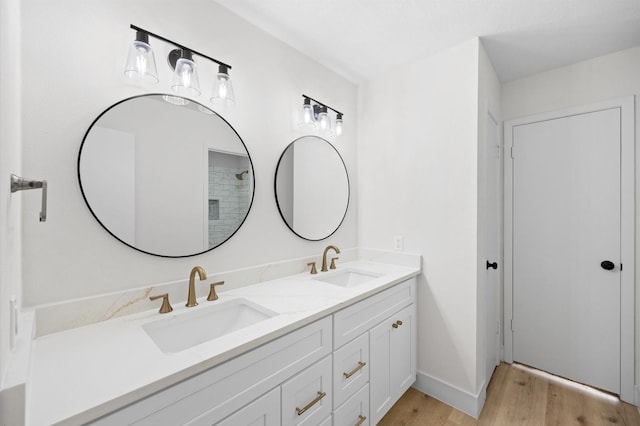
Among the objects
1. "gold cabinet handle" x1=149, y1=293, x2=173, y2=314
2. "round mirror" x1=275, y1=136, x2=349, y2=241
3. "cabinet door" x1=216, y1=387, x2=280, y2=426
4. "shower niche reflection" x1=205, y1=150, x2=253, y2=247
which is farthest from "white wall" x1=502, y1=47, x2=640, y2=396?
"gold cabinet handle" x1=149, y1=293, x2=173, y2=314

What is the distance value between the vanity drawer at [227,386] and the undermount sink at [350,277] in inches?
30.1

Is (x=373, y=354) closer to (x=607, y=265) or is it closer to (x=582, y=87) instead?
(x=607, y=265)

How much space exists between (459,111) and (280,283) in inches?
62.6

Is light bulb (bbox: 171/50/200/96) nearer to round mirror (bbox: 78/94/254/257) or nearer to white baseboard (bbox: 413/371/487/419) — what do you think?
round mirror (bbox: 78/94/254/257)

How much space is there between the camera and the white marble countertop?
0.69 meters

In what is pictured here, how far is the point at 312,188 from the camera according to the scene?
2.09 metres

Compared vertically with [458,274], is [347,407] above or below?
below

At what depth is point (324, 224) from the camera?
215 centimetres

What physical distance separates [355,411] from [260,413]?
675 millimetres

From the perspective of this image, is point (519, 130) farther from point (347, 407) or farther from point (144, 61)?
point (144, 61)

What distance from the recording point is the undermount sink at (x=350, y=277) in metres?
2.01

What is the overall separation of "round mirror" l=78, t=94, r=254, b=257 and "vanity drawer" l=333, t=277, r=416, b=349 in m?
0.74

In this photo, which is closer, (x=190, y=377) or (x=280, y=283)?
(x=190, y=377)

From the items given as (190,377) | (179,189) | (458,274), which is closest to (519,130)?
(458,274)
